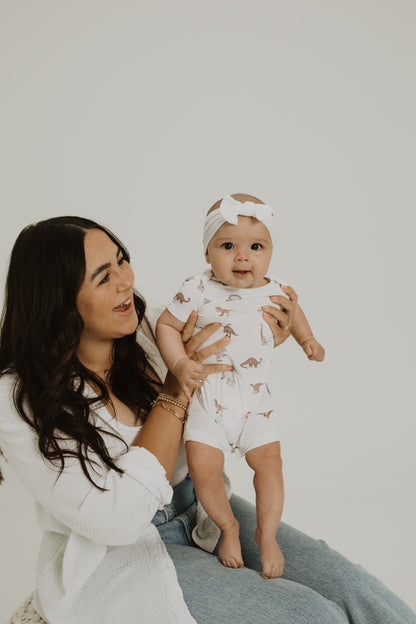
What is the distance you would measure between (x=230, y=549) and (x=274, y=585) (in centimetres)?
18

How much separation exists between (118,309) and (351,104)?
8.78ft

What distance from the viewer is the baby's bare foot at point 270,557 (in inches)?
80.0

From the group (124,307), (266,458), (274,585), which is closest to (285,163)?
(124,307)

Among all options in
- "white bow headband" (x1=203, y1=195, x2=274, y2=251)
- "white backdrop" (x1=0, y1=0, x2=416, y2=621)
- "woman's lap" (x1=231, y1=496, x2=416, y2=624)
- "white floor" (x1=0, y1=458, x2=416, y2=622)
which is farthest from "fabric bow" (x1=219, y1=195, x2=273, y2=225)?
"white floor" (x1=0, y1=458, x2=416, y2=622)

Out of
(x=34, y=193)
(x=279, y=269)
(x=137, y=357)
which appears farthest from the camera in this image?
(x=279, y=269)

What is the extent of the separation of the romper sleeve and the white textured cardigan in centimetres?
49

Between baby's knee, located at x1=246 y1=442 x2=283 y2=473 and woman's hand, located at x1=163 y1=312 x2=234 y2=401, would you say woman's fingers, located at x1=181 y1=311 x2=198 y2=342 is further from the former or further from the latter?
baby's knee, located at x1=246 y1=442 x2=283 y2=473

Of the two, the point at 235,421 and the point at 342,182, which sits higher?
the point at 342,182

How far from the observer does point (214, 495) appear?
2098mm

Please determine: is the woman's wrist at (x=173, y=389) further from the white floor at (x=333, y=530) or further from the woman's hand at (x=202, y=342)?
the white floor at (x=333, y=530)

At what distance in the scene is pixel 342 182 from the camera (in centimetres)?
421

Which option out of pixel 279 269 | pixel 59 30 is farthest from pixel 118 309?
pixel 59 30

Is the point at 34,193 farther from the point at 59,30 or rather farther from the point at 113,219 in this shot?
the point at 59,30

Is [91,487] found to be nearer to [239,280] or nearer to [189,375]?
[189,375]
